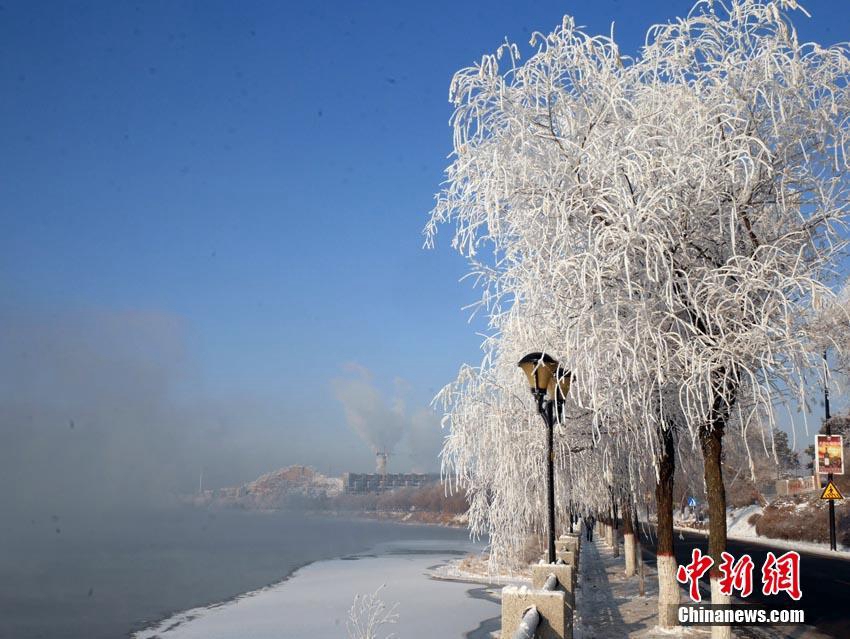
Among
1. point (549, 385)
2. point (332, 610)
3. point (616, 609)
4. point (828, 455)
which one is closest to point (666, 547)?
point (616, 609)

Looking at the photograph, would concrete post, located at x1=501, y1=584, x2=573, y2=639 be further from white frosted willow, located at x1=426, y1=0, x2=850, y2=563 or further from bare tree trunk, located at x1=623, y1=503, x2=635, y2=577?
bare tree trunk, located at x1=623, y1=503, x2=635, y2=577

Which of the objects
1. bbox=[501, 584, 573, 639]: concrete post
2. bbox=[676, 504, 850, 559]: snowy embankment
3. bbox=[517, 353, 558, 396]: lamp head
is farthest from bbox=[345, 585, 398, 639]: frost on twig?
bbox=[676, 504, 850, 559]: snowy embankment

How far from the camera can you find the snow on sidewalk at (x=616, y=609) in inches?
459

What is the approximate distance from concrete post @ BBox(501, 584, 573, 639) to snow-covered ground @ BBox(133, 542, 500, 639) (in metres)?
15.5

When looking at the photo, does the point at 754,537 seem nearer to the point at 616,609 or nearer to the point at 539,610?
the point at 616,609

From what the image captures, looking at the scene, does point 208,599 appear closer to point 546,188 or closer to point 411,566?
point 411,566

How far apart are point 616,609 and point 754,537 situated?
34.8m

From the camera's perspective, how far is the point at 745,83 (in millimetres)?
9461

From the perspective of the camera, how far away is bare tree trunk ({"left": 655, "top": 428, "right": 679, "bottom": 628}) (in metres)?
11.5

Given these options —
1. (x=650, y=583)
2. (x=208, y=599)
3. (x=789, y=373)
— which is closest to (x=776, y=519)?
(x=650, y=583)

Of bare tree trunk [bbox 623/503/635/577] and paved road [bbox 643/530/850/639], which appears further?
bare tree trunk [bbox 623/503/635/577]

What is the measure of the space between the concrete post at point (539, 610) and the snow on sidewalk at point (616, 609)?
16.4 ft

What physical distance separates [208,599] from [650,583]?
2533cm

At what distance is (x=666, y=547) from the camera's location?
11883 millimetres
